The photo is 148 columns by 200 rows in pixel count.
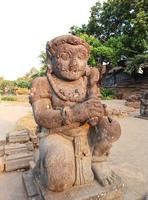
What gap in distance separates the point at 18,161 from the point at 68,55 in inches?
75.6

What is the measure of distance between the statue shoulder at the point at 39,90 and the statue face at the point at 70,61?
19 cm

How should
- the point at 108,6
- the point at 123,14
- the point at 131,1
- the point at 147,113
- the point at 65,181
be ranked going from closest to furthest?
the point at 65,181, the point at 147,113, the point at 131,1, the point at 123,14, the point at 108,6

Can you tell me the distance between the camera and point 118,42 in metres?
18.6

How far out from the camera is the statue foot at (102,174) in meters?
2.38

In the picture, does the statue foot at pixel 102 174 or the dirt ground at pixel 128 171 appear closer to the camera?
the statue foot at pixel 102 174

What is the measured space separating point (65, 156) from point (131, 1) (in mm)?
17980

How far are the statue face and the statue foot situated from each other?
0.96 m

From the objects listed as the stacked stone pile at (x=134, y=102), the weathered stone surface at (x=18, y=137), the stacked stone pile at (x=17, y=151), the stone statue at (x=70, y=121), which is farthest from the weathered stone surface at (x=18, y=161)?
the stacked stone pile at (x=134, y=102)

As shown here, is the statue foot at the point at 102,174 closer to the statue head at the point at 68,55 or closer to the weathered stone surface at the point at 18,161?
the statue head at the point at 68,55

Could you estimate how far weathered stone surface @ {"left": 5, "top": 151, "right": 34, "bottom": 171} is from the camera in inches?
134

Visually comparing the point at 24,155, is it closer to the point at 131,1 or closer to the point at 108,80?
the point at 131,1

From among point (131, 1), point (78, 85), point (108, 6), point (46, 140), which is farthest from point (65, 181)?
point (108, 6)

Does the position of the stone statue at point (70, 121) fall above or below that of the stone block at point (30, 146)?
above

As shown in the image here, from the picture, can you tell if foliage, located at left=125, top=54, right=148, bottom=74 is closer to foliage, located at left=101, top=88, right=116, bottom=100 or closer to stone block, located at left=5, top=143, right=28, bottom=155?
foliage, located at left=101, top=88, right=116, bottom=100
